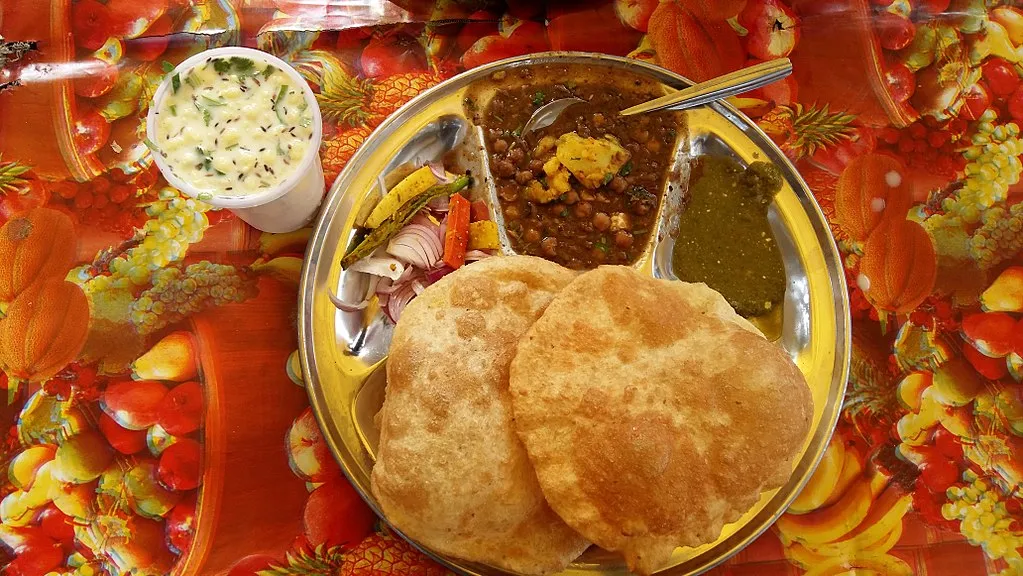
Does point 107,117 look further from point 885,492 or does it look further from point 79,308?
point 885,492

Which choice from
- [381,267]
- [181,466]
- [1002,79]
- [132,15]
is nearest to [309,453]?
[181,466]

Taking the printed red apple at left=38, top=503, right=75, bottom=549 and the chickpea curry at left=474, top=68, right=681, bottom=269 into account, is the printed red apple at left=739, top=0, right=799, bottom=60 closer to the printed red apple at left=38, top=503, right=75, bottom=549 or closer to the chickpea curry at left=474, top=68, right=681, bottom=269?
the chickpea curry at left=474, top=68, right=681, bottom=269

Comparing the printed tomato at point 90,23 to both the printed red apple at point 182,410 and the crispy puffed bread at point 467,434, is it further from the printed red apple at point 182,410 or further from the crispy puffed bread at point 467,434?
the crispy puffed bread at point 467,434

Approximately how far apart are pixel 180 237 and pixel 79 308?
57cm

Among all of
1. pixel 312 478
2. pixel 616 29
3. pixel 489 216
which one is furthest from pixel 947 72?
pixel 312 478

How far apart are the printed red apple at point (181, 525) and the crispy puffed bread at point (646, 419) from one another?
5.82 ft

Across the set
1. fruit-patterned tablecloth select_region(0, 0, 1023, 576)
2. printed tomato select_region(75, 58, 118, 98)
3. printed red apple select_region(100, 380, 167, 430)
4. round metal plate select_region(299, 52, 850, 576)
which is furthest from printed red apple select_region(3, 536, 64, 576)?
printed tomato select_region(75, 58, 118, 98)

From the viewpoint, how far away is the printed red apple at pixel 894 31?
3439mm

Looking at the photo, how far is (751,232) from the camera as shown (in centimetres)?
300

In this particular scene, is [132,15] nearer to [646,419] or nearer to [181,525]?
[181,525]

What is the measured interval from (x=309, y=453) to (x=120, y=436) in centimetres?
88

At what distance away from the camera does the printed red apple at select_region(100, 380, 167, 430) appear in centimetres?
286

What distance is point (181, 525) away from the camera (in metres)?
2.80

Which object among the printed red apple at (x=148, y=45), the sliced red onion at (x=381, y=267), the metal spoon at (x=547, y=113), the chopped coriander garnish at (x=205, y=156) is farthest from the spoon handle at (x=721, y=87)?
the printed red apple at (x=148, y=45)
